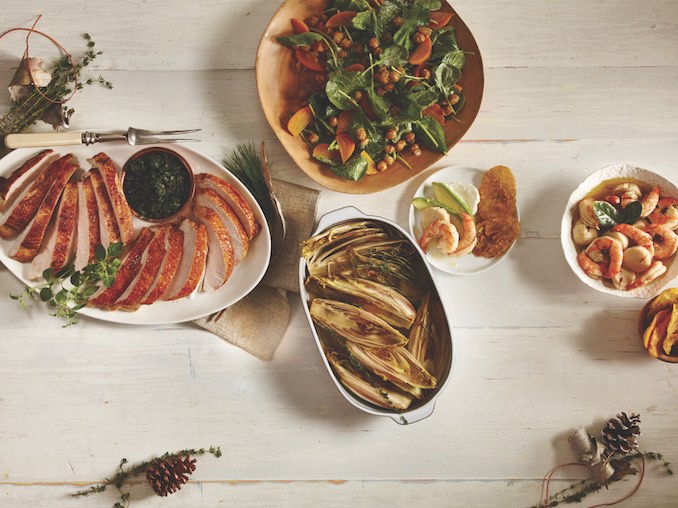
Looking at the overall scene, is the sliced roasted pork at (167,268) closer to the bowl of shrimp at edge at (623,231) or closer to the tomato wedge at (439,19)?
the tomato wedge at (439,19)

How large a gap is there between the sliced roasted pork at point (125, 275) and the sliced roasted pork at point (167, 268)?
3.2 inches

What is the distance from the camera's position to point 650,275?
6.69 ft

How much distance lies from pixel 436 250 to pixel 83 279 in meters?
1.30

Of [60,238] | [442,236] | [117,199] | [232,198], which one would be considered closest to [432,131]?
[442,236]

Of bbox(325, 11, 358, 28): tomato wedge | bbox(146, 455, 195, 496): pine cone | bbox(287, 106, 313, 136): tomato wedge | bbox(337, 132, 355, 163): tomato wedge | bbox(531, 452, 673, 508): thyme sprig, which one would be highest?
bbox(325, 11, 358, 28): tomato wedge

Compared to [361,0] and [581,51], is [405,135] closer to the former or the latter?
[361,0]

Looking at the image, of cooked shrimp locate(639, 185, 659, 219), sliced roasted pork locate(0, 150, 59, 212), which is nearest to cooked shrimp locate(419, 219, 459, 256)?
cooked shrimp locate(639, 185, 659, 219)

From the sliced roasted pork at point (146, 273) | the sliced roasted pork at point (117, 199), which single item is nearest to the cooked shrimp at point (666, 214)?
the sliced roasted pork at point (146, 273)

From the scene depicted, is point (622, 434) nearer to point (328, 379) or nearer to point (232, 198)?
point (328, 379)

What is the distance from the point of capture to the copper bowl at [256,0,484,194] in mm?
2023

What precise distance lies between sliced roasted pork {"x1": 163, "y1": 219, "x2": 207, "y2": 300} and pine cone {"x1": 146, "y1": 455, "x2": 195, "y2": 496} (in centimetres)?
65

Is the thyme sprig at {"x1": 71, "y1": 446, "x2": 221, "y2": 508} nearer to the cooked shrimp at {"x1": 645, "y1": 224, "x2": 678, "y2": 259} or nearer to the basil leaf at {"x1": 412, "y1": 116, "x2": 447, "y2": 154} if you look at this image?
the basil leaf at {"x1": 412, "y1": 116, "x2": 447, "y2": 154}

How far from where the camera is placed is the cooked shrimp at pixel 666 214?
204cm

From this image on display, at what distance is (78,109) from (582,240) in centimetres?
203
